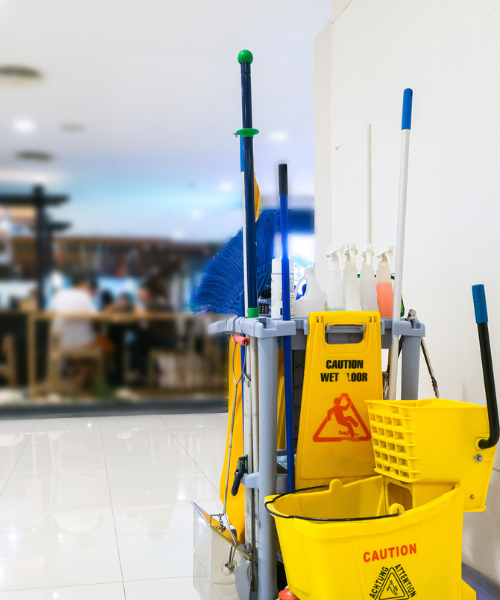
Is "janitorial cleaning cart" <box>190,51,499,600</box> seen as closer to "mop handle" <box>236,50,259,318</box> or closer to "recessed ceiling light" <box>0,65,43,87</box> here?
"mop handle" <box>236,50,259,318</box>

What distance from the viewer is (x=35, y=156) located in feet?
18.3

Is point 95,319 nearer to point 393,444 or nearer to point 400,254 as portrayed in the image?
point 400,254

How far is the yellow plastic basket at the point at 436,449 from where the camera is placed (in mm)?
1426

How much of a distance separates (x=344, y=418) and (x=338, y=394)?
2.9 inches

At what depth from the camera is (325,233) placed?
361cm

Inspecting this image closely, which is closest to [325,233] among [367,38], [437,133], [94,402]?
[367,38]

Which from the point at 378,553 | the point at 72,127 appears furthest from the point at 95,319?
the point at 378,553

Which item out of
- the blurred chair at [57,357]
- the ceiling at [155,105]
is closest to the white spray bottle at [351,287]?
the ceiling at [155,105]

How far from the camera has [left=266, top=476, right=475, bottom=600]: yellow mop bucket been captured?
4.26 ft

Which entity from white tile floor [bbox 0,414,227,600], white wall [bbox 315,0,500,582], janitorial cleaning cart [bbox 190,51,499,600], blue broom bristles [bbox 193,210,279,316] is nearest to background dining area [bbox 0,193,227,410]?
white tile floor [bbox 0,414,227,600]

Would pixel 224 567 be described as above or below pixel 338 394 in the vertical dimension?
below

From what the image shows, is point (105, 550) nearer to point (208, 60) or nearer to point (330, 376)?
point (330, 376)

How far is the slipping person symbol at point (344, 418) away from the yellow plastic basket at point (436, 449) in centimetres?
11

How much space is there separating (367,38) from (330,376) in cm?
193
